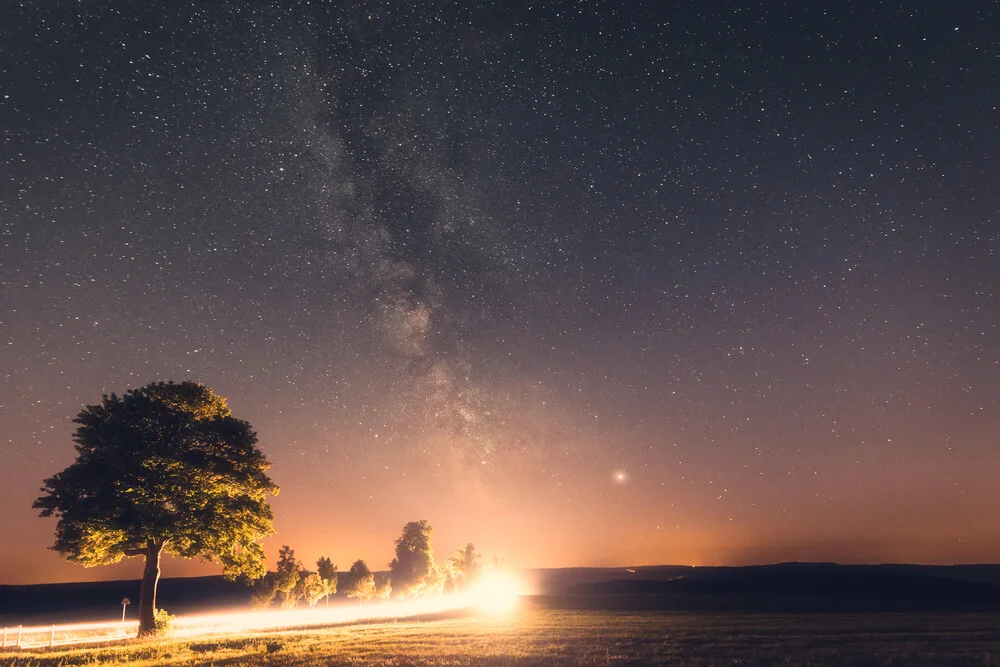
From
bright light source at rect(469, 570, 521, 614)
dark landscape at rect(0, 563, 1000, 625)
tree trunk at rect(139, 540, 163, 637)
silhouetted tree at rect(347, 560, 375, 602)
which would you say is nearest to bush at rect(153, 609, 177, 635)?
tree trunk at rect(139, 540, 163, 637)

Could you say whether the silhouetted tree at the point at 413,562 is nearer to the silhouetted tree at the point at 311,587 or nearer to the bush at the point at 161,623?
the silhouetted tree at the point at 311,587

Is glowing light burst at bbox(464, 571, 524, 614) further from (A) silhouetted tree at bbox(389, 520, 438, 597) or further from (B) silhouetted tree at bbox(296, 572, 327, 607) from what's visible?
(B) silhouetted tree at bbox(296, 572, 327, 607)

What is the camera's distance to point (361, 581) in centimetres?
8662

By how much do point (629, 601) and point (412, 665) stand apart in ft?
219

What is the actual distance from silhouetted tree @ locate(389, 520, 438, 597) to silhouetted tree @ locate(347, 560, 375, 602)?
141 inches

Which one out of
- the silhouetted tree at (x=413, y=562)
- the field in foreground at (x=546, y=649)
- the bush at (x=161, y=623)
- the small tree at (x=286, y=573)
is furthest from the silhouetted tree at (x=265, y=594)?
the bush at (x=161, y=623)

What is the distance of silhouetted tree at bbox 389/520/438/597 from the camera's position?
88.5 meters

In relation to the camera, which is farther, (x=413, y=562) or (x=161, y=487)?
(x=413, y=562)

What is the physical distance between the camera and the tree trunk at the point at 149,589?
26.2 metres

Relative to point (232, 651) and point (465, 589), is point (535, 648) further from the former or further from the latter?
point (465, 589)

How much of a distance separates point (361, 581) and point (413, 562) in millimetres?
7910

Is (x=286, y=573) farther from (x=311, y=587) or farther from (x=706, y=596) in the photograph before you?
(x=706, y=596)

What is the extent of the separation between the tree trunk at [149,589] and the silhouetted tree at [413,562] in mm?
65583

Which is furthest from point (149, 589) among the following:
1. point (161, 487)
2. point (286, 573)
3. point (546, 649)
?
point (286, 573)
